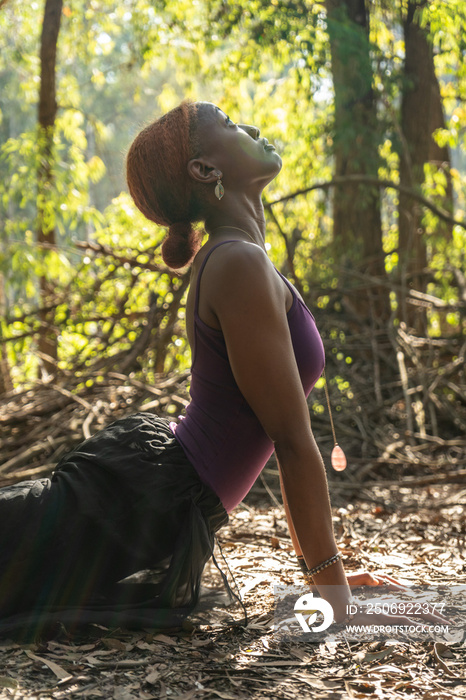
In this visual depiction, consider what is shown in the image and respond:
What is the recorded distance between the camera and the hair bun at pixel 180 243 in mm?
1837

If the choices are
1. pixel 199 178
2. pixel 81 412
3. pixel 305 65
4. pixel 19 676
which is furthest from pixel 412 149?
pixel 19 676

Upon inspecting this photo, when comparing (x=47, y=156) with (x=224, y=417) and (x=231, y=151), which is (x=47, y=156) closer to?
(x=231, y=151)

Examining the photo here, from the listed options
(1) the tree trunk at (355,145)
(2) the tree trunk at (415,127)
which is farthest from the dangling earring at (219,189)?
(2) the tree trunk at (415,127)

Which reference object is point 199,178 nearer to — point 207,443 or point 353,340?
point 207,443

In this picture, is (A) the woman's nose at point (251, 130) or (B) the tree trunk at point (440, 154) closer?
(A) the woman's nose at point (251, 130)

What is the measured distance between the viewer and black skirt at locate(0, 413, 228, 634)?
1.56 metres

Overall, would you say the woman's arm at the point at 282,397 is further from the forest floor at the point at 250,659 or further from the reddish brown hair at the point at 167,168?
the reddish brown hair at the point at 167,168

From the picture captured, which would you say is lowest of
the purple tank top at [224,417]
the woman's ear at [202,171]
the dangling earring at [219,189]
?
the purple tank top at [224,417]

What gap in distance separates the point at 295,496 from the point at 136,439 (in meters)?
0.45

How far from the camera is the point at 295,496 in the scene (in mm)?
1499

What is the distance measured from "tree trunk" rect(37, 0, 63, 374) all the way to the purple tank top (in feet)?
10.1

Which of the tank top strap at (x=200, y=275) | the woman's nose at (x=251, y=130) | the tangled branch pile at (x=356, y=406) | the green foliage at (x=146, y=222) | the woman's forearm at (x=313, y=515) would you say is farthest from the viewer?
the green foliage at (x=146, y=222)

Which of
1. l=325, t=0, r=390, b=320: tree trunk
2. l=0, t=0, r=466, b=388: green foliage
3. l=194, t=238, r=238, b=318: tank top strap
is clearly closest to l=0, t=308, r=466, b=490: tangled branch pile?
l=0, t=0, r=466, b=388: green foliage

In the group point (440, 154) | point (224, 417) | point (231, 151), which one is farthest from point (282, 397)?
point (440, 154)
